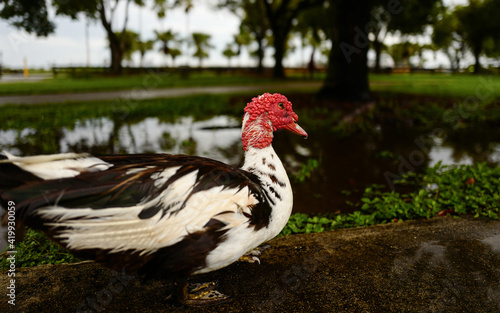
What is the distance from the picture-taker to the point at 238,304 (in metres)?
2.16

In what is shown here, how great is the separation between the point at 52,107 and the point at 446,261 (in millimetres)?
11086

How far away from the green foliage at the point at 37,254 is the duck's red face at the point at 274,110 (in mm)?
1904

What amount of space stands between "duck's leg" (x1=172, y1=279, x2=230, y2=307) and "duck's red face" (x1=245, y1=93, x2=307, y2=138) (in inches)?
43.3

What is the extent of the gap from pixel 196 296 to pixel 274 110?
1.25 metres

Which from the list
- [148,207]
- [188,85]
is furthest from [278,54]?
[148,207]

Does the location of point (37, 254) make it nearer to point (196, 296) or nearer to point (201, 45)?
point (196, 296)

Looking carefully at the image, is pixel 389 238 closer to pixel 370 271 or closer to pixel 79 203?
pixel 370 271

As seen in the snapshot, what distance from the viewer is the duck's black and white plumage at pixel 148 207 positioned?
5.62 feet

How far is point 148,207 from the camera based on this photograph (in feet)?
5.95

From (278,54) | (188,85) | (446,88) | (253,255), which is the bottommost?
(253,255)

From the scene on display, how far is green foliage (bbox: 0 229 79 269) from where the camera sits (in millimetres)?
2902

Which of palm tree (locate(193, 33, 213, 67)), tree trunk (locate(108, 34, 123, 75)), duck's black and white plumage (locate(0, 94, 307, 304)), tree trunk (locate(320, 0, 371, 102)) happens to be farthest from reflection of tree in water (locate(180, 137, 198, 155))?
palm tree (locate(193, 33, 213, 67))

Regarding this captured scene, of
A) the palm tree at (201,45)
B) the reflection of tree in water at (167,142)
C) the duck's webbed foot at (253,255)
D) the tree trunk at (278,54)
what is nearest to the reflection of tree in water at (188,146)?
the reflection of tree in water at (167,142)

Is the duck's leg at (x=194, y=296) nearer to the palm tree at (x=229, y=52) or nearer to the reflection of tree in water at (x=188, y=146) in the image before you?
the reflection of tree in water at (x=188, y=146)
